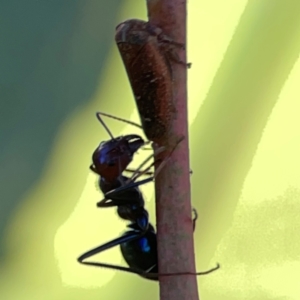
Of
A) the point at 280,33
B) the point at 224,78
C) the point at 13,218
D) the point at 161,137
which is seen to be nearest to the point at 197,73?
the point at 224,78

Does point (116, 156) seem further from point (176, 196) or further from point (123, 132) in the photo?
point (123, 132)

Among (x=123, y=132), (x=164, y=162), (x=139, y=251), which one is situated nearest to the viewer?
(x=164, y=162)

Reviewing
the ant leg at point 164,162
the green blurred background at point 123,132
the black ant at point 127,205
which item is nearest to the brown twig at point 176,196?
the ant leg at point 164,162

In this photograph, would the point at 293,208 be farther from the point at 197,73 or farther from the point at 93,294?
the point at 93,294

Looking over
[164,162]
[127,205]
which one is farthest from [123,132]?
[164,162]

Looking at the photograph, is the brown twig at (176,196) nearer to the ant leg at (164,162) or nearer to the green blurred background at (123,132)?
the ant leg at (164,162)

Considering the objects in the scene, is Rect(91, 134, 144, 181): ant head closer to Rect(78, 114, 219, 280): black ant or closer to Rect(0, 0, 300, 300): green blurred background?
Rect(78, 114, 219, 280): black ant
